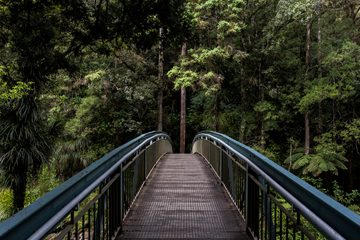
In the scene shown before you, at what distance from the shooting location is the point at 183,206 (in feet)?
13.5

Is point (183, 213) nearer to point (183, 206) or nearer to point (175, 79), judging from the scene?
point (183, 206)

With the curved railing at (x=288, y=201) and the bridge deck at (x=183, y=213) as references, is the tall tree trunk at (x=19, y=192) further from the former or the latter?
the curved railing at (x=288, y=201)

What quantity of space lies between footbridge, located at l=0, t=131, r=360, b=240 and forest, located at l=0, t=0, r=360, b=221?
3.56 meters

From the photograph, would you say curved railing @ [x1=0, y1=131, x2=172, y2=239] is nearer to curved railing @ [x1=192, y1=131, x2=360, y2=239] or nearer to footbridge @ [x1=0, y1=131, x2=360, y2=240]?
footbridge @ [x1=0, y1=131, x2=360, y2=240]

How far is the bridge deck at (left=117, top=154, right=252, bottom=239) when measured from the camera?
316 centimetres

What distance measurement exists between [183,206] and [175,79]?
13170 millimetres

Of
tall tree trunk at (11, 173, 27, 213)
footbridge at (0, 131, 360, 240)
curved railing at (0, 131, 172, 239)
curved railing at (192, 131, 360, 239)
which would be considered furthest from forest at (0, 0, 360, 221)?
curved railing at (192, 131, 360, 239)

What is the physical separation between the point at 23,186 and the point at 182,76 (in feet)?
35.1

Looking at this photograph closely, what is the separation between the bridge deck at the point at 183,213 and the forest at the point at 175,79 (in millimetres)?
3793

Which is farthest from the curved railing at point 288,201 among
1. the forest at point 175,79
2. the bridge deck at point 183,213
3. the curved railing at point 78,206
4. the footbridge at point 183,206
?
the forest at point 175,79

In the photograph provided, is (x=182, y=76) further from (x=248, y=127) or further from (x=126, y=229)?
(x=126, y=229)

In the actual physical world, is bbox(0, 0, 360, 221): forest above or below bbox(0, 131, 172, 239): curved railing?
above

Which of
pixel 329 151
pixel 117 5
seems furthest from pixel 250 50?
pixel 117 5

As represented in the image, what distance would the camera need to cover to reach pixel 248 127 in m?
18.1
